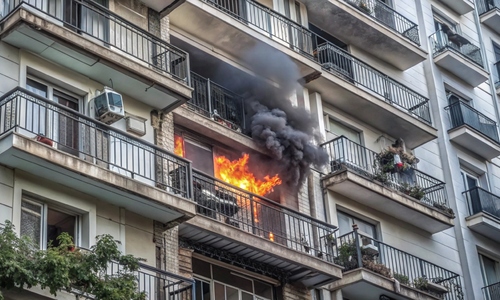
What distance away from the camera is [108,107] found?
73.2ft

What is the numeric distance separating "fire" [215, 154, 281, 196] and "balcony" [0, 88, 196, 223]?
111 inches

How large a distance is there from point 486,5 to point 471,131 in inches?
333

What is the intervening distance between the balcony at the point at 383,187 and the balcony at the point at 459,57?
17.5 ft

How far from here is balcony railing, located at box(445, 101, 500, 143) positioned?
34375 millimetres

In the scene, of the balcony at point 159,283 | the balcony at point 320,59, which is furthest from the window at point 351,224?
the balcony at point 159,283

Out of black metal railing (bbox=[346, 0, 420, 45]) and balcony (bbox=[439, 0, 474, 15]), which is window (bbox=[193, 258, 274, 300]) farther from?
balcony (bbox=[439, 0, 474, 15])

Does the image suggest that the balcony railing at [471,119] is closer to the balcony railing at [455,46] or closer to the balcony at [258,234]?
the balcony railing at [455,46]

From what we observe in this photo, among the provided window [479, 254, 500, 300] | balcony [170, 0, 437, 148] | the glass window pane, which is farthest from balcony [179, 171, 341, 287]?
window [479, 254, 500, 300]

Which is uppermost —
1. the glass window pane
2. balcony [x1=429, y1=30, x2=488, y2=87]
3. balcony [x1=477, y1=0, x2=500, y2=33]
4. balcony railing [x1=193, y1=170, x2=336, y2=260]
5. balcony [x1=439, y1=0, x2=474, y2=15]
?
balcony [x1=477, y1=0, x2=500, y2=33]

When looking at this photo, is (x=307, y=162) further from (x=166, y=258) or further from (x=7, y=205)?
(x=7, y=205)

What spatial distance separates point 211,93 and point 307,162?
298 centimetres

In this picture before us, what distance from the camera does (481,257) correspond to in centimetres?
3288

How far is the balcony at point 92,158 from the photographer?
20250 mm

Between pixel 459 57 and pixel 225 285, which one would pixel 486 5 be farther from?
pixel 225 285
